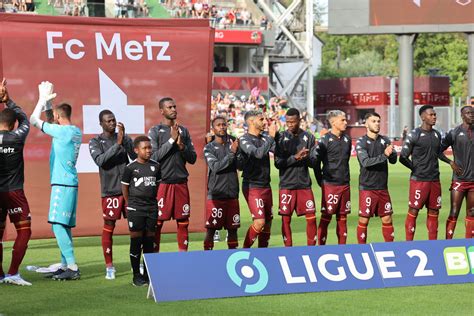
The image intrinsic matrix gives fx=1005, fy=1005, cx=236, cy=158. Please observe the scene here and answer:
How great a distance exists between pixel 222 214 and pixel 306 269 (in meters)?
2.44

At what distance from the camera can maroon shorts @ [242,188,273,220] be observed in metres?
13.3

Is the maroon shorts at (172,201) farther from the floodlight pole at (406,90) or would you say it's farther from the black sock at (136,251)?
the floodlight pole at (406,90)

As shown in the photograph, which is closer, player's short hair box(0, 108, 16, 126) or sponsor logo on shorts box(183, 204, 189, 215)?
player's short hair box(0, 108, 16, 126)

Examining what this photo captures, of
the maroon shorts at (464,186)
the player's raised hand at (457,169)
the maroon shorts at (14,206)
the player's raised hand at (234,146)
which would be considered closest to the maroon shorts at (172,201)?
the player's raised hand at (234,146)

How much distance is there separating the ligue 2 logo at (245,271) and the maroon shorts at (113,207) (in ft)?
7.91

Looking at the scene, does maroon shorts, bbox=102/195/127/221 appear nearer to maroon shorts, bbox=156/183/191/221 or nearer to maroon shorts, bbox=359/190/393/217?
maroon shorts, bbox=156/183/191/221

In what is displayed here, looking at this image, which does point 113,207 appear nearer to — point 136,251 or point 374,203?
point 136,251

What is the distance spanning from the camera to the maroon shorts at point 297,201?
45.6ft

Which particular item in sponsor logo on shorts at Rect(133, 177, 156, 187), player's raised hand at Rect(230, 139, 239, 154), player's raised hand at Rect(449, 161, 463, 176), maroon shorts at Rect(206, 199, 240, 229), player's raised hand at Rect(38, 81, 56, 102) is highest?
player's raised hand at Rect(38, 81, 56, 102)

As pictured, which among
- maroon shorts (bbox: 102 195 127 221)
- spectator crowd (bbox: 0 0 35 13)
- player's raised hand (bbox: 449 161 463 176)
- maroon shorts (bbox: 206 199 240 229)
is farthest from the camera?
spectator crowd (bbox: 0 0 35 13)

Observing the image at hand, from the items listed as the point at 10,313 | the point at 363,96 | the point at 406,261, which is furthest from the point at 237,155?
the point at 363,96

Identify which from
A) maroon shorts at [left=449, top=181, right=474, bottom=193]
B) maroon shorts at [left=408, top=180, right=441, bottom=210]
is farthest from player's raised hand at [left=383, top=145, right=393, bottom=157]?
maroon shorts at [left=449, top=181, right=474, bottom=193]

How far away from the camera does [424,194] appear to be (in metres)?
14.6

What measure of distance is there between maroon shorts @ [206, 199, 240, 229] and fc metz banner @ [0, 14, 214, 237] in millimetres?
2421
